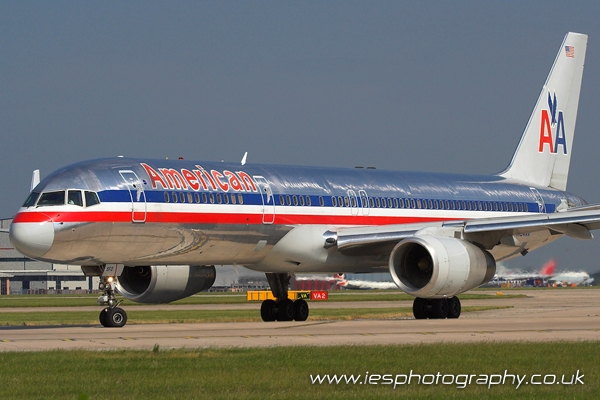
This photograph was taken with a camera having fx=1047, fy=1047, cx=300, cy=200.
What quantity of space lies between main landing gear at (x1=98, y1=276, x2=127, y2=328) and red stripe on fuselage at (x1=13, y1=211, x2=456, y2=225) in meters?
1.92

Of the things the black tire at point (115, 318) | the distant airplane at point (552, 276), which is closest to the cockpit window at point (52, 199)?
the black tire at point (115, 318)

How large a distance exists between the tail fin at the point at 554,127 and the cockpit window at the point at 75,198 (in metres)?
18.6

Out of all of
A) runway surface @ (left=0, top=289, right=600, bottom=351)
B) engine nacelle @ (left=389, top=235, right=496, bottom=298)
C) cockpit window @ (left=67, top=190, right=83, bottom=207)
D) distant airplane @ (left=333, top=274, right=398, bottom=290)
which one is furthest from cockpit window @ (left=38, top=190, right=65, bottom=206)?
distant airplane @ (left=333, top=274, right=398, bottom=290)

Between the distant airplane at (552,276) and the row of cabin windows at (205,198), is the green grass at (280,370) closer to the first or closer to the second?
the row of cabin windows at (205,198)

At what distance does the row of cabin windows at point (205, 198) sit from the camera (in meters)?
28.1

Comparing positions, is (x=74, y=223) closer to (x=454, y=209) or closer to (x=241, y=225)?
(x=241, y=225)

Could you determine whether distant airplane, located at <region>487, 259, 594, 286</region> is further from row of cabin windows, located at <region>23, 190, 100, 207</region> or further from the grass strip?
row of cabin windows, located at <region>23, 190, 100, 207</region>

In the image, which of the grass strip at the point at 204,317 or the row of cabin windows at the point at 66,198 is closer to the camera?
the row of cabin windows at the point at 66,198

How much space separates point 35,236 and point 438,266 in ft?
34.8

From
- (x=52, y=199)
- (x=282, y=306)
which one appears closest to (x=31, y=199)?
(x=52, y=199)

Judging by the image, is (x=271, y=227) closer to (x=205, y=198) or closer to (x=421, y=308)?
(x=205, y=198)

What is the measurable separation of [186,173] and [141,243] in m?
2.52

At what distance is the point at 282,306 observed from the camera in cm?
3312

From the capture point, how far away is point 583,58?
41688mm
